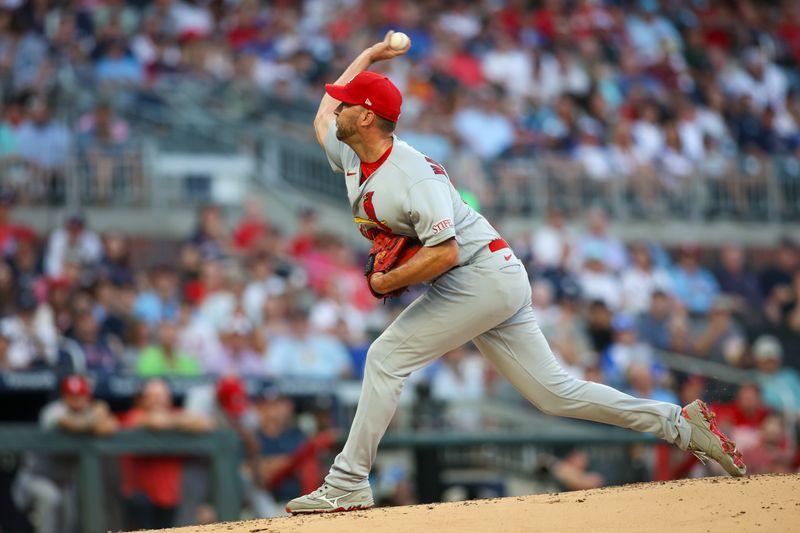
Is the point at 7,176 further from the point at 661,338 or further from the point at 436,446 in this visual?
the point at 661,338

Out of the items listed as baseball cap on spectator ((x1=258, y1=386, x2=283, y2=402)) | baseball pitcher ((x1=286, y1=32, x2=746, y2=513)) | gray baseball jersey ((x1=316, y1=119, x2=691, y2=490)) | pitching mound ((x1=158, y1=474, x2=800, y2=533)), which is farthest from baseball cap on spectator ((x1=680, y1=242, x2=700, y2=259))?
gray baseball jersey ((x1=316, y1=119, x2=691, y2=490))

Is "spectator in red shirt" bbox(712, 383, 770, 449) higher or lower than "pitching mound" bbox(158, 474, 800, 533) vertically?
lower

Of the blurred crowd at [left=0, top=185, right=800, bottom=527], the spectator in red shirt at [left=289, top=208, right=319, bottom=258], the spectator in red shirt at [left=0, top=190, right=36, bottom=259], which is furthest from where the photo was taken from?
the spectator in red shirt at [left=289, top=208, right=319, bottom=258]

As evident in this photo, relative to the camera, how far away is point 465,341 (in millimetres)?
5508

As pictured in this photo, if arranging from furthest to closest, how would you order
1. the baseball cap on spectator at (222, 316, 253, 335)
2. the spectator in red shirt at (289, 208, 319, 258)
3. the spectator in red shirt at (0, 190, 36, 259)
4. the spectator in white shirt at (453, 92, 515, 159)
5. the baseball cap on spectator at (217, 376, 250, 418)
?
the spectator in white shirt at (453, 92, 515, 159), the spectator in red shirt at (289, 208, 319, 258), the spectator in red shirt at (0, 190, 36, 259), the baseball cap on spectator at (222, 316, 253, 335), the baseball cap on spectator at (217, 376, 250, 418)

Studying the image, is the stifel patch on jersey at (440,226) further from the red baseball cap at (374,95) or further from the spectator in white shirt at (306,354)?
the spectator in white shirt at (306,354)

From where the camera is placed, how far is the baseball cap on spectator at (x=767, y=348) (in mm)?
11383

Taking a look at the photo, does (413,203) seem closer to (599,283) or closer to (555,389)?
(555,389)

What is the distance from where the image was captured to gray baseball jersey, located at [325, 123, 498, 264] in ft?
16.9

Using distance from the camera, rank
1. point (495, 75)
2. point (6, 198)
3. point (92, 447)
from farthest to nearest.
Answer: point (495, 75), point (6, 198), point (92, 447)

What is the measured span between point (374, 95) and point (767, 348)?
7.20 meters

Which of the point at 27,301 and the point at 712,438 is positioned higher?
the point at 27,301

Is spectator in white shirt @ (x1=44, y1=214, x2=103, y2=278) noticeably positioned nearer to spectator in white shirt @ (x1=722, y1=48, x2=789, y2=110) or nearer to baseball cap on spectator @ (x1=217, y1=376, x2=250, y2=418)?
baseball cap on spectator @ (x1=217, y1=376, x2=250, y2=418)

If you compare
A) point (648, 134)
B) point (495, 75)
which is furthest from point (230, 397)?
point (648, 134)
